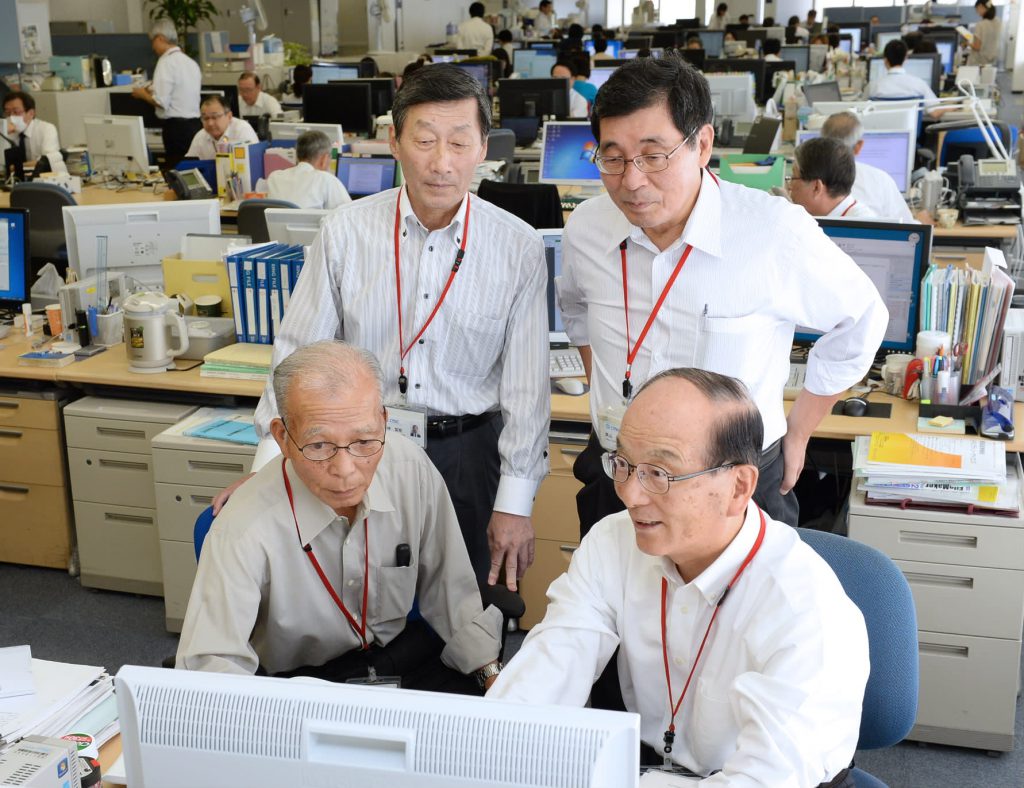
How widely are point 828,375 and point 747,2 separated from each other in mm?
19660

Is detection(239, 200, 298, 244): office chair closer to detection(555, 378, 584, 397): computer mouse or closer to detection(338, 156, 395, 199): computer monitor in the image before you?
detection(338, 156, 395, 199): computer monitor

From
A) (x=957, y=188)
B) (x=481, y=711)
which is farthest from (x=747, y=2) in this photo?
(x=481, y=711)

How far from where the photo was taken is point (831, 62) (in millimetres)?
11523

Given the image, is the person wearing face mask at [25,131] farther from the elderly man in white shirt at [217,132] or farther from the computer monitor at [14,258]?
the computer monitor at [14,258]

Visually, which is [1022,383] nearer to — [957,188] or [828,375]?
[828,375]

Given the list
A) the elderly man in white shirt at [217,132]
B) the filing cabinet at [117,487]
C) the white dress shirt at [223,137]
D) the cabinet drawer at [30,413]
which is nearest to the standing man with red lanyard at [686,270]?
the filing cabinet at [117,487]

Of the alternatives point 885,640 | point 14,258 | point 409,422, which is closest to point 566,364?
point 409,422

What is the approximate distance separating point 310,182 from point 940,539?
4.18 m

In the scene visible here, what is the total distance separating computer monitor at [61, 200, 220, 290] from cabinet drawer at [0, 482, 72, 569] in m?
0.84

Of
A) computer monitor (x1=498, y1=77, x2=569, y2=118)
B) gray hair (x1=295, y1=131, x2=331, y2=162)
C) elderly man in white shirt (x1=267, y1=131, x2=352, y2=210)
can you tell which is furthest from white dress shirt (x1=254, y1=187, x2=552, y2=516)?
computer monitor (x1=498, y1=77, x2=569, y2=118)

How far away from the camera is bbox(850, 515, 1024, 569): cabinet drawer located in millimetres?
2789

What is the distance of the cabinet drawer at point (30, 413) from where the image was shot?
12.5ft

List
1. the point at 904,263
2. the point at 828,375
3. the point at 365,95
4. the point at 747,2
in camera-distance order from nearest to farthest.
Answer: the point at 828,375 → the point at 904,263 → the point at 365,95 → the point at 747,2

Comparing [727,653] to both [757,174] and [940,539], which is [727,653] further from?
[757,174]
